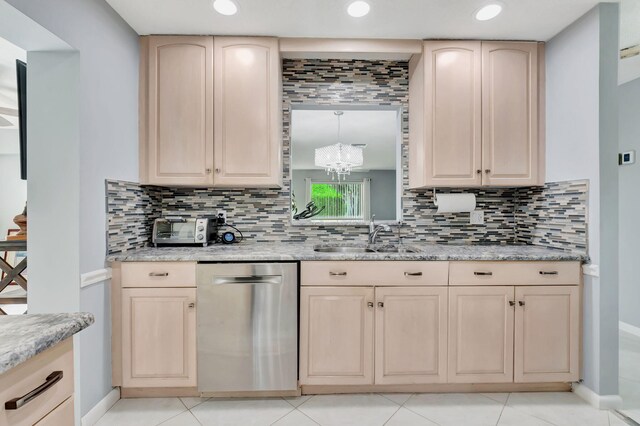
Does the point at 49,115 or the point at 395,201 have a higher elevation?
the point at 49,115

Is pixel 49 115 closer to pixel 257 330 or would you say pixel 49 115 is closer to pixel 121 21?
pixel 121 21

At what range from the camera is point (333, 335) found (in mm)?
2006

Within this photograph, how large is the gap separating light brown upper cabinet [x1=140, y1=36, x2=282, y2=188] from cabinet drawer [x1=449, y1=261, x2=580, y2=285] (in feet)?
4.46

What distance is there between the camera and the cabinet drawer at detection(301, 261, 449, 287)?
201cm

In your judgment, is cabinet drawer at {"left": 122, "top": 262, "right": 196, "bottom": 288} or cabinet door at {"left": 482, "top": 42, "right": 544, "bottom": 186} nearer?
cabinet drawer at {"left": 122, "top": 262, "right": 196, "bottom": 288}

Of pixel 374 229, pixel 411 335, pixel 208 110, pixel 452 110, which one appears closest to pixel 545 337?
pixel 411 335

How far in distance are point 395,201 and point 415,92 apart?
827 millimetres

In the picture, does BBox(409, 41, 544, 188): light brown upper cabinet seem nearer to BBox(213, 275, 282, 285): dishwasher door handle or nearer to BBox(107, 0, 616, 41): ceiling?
BBox(107, 0, 616, 41): ceiling

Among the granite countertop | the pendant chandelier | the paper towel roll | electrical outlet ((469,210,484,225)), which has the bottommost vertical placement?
the granite countertop

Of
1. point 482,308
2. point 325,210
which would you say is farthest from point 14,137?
point 482,308

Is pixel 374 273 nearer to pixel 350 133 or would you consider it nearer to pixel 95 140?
pixel 350 133

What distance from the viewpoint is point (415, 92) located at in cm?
248

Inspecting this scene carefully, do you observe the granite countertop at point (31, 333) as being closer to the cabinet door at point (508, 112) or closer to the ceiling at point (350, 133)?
the ceiling at point (350, 133)

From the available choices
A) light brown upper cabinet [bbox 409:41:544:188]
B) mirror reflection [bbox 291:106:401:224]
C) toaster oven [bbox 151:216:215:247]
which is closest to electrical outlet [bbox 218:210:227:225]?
toaster oven [bbox 151:216:215:247]
